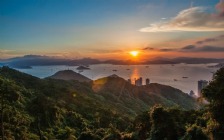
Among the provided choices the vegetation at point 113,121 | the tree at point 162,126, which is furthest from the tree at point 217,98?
the tree at point 162,126

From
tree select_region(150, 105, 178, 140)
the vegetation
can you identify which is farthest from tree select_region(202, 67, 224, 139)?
tree select_region(150, 105, 178, 140)

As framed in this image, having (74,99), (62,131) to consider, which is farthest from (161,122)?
(74,99)

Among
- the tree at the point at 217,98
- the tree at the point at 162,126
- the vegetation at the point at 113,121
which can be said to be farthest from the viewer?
the tree at the point at 162,126

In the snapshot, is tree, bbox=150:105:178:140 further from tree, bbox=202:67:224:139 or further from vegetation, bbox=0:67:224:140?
tree, bbox=202:67:224:139

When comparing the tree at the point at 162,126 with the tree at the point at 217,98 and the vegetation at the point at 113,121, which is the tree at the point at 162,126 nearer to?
the vegetation at the point at 113,121

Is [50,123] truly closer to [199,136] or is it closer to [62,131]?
[62,131]

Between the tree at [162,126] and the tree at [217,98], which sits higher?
the tree at [217,98]

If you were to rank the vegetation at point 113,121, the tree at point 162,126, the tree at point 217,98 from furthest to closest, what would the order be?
the tree at point 162,126 → the vegetation at point 113,121 → the tree at point 217,98

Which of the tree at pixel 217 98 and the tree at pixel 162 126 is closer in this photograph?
the tree at pixel 217 98

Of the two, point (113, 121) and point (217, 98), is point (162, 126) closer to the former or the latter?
point (217, 98)
